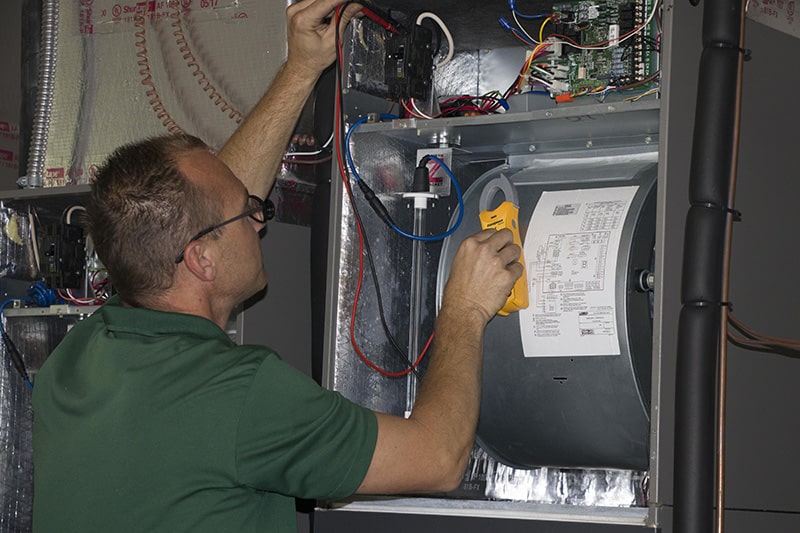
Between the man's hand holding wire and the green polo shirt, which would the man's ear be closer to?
the green polo shirt

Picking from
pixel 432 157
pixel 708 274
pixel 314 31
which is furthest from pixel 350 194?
pixel 708 274

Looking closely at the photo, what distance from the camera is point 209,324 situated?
1878 millimetres

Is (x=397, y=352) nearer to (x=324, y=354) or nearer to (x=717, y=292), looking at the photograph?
(x=324, y=354)

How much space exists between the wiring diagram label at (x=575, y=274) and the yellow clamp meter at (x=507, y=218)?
0.05 feet

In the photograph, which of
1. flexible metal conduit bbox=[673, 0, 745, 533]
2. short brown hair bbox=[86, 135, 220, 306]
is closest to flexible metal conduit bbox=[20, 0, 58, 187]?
short brown hair bbox=[86, 135, 220, 306]

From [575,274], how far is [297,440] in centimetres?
62

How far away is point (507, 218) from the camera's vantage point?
6.81 ft

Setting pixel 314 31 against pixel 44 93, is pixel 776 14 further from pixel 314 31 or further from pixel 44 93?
pixel 44 93

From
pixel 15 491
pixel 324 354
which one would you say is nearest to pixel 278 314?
pixel 324 354

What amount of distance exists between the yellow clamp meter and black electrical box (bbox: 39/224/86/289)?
124cm

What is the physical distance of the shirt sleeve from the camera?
5.44 ft

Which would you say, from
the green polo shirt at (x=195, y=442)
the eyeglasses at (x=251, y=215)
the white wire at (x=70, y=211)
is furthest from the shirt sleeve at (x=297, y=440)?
the white wire at (x=70, y=211)

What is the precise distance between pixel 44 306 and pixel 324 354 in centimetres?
115

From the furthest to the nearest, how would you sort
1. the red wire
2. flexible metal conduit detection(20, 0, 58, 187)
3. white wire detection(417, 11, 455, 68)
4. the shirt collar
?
flexible metal conduit detection(20, 0, 58, 187) → white wire detection(417, 11, 455, 68) → the red wire → the shirt collar
